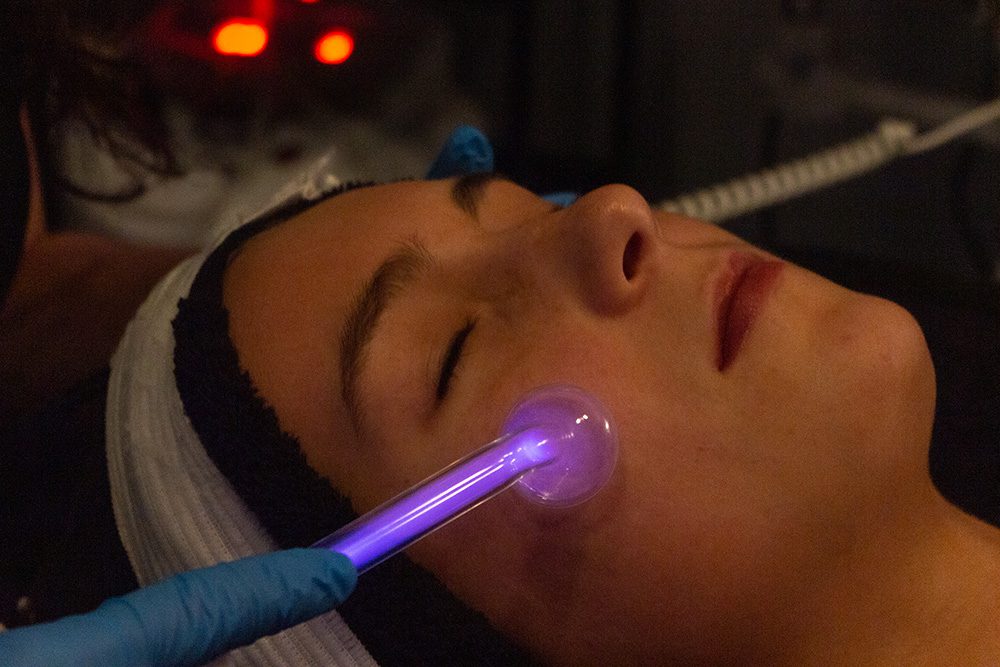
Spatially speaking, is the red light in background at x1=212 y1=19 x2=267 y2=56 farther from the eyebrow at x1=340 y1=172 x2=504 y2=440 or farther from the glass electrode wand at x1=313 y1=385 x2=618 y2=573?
the glass electrode wand at x1=313 y1=385 x2=618 y2=573

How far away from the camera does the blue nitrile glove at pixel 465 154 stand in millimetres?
1208

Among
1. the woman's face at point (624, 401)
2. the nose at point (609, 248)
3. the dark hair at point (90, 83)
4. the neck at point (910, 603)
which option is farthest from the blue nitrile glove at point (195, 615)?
the dark hair at point (90, 83)

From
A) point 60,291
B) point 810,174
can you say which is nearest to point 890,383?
point 810,174

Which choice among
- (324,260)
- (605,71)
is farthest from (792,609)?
(605,71)

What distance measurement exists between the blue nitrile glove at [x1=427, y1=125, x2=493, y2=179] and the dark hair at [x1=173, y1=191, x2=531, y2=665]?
0.46 m

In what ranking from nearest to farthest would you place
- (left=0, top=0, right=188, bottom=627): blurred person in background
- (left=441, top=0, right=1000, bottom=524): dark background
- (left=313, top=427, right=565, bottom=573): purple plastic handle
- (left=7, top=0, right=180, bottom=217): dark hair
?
(left=313, top=427, right=565, bottom=573): purple plastic handle, (left=0, top=0, right=188, bottom=627): blurred person in background, (left=7, top=0, right=180, bottom=217): dark hair, (left=441, top=0, right=1000, bottom=524): dark background

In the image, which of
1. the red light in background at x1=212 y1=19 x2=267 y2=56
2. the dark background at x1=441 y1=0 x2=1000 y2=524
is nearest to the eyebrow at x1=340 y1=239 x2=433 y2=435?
the dark background at x1=441 y1=0 x2=1000 y2=524

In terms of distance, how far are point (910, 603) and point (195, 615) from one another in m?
0.62

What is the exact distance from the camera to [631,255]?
80 cm

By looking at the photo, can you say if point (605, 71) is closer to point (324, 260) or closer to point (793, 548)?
point (324, 260)

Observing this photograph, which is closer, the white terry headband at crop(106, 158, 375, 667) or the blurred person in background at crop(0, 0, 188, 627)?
the white terry headband at crop(106, 158, 375, 667)

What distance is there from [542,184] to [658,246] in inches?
51.6

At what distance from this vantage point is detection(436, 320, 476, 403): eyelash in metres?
0.77

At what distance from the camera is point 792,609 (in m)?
0.74
